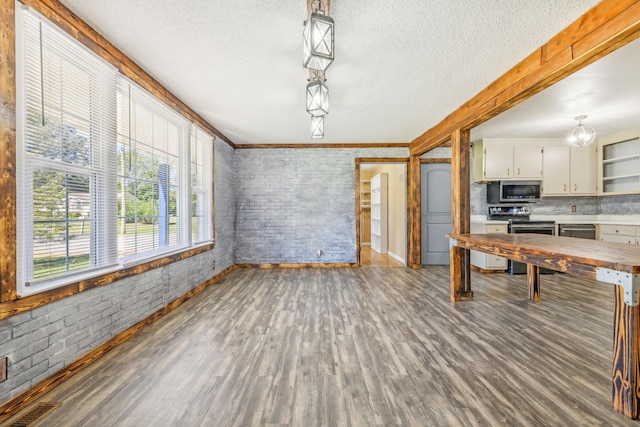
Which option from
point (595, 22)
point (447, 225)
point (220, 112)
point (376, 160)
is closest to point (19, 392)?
point (220, 112)

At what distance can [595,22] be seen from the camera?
191 centimetres

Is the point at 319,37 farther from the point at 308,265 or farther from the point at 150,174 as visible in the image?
the point at 308,265

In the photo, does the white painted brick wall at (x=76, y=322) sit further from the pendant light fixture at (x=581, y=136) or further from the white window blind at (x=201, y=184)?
the pendant light fixture at (x=581, y=136)

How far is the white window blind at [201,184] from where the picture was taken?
406 cm

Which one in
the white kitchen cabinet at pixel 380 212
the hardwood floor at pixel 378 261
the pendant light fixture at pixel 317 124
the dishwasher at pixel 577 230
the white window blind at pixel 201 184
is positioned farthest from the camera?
the white kitchen cabinet at pixel 380 212

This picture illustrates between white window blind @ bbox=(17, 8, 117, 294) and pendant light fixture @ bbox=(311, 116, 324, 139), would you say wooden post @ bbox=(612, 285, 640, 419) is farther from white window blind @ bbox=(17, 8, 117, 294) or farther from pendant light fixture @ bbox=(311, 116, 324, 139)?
white window blind @ bbox=(17, 8, 117, 294)

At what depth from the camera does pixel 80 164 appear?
209cm

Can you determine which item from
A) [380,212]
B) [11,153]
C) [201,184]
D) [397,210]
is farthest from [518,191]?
[11,153]

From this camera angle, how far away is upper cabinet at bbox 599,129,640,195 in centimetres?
471

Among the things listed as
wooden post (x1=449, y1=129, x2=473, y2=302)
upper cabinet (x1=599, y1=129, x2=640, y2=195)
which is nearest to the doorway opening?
wooden post (x1=449, y1=129, x2=473, y2=302)

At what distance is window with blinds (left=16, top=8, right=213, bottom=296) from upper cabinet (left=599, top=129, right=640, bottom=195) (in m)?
7.23

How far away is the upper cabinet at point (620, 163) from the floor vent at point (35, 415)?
25.4 feet

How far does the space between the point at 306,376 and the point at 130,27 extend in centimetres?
293

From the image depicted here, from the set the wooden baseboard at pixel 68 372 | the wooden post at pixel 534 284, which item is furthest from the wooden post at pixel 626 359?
the wooden baseboard at pixel 68 372
